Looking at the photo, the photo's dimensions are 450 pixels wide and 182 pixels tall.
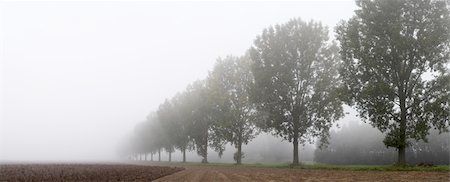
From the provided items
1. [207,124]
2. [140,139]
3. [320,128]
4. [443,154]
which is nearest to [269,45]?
[320,128]

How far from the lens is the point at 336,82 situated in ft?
158

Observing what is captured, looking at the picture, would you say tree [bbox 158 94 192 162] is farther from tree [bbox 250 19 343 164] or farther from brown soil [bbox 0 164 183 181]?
brown soil [bbox 0 164 183 181]

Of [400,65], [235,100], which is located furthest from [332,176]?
[235,100]

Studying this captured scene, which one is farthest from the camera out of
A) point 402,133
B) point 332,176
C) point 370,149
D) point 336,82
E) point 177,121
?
point 177,121

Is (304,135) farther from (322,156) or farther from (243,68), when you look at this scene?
(322,156)

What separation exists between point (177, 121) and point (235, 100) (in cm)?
3070

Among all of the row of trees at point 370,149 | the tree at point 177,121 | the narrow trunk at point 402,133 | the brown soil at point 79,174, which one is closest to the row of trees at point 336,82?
the narrow trunk at point 402,133

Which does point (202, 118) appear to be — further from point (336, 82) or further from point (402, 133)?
point (402, 133)

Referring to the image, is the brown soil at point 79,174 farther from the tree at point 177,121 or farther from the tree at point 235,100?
the tree at point 177,121

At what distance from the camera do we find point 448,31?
1352 inches

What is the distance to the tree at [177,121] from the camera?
283 feet

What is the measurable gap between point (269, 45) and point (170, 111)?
49.7 meters

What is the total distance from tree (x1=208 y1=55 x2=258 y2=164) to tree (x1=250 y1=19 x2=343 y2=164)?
1152cm

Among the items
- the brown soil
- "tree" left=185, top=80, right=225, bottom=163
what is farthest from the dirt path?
"tree" left=185, top=80, right=225, bottom=163
